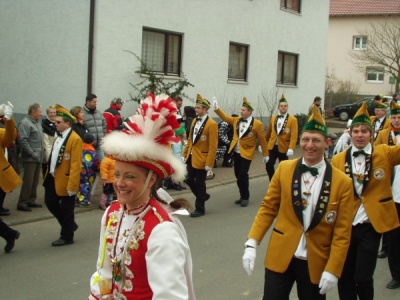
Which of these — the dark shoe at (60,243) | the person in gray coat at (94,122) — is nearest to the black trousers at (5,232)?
the dark shoe at (60,243)

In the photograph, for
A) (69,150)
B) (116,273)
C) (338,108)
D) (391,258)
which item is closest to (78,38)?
(69,150)

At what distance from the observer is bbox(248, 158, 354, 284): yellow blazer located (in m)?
4.16

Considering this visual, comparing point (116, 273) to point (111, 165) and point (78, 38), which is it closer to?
point (111, 165)

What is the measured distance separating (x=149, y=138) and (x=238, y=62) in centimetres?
1842

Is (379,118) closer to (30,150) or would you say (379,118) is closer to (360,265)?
(360,265)

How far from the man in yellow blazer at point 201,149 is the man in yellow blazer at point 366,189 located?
477cm

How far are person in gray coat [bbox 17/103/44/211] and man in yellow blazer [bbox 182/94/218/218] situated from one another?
104 inches

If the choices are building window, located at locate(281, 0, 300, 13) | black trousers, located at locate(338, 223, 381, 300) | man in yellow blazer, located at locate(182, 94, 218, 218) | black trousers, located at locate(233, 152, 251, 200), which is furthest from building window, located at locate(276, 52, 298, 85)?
black trousers, located at locate(338, 223, 381, 300)

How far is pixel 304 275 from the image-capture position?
4.23 m

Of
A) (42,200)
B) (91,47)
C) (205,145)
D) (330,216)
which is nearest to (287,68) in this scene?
(91,47)

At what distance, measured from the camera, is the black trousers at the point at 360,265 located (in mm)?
4910

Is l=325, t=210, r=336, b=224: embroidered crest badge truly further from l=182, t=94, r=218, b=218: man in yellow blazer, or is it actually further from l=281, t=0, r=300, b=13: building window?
l=281, t=0, r=300, b=13: building window

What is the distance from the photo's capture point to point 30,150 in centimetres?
1010

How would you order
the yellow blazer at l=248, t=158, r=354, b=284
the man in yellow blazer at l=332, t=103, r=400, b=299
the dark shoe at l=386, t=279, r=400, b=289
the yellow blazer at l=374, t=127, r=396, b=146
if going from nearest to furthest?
the yellow blazer at l=248, t=158, r=354, b=284 → the man in yellow blazer at l=332, t=103, r=400, b=299 → the dark shoe at l=386, t=279, r=400, b=289 → the yellow blazer at l=374, t=127, r=396, b=146
